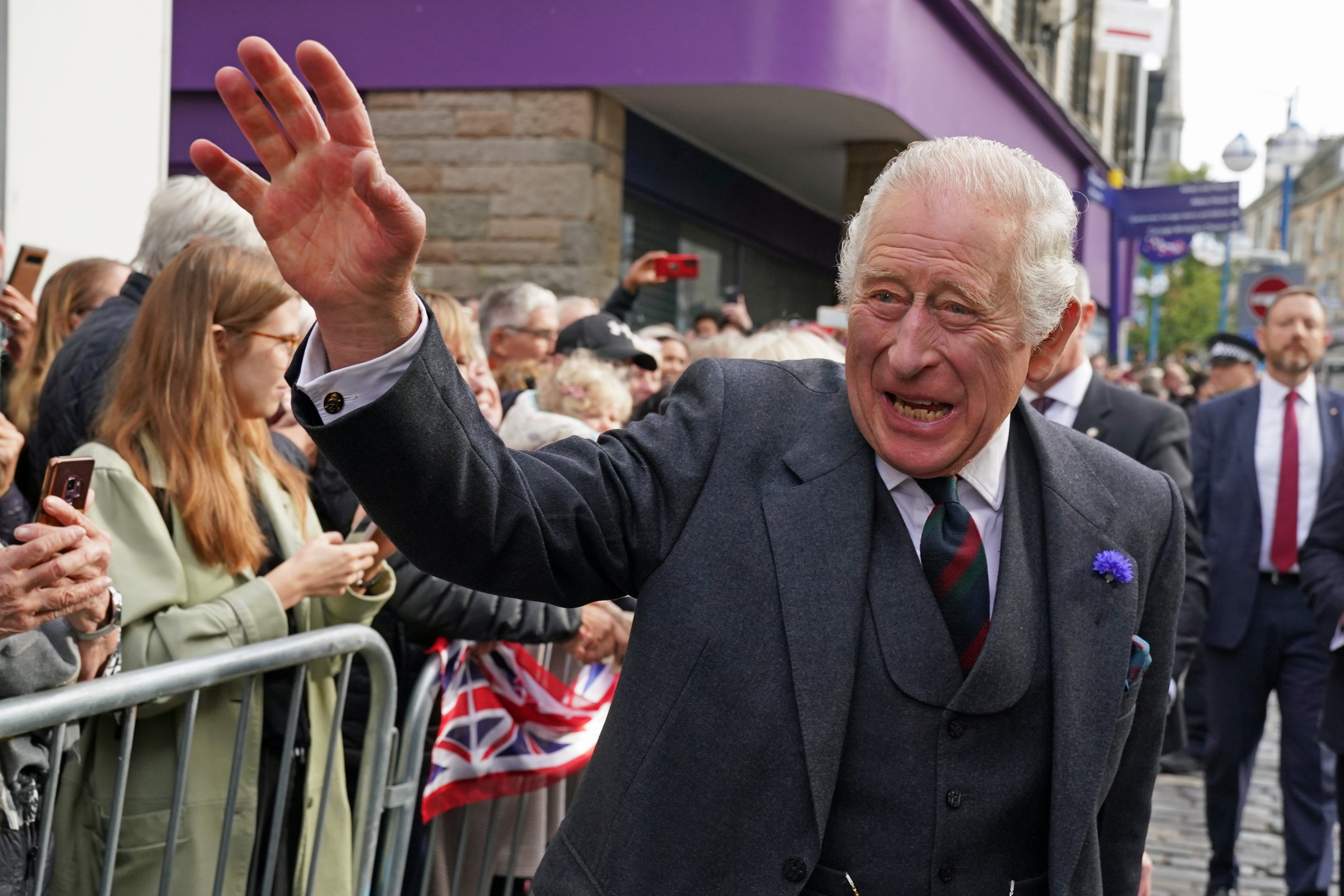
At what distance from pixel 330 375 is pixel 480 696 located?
88.3 inches

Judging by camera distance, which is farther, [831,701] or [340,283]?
[831,701]

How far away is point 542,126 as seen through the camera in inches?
392

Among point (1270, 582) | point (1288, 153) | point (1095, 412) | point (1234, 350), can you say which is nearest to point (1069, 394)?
point (1095, 412)

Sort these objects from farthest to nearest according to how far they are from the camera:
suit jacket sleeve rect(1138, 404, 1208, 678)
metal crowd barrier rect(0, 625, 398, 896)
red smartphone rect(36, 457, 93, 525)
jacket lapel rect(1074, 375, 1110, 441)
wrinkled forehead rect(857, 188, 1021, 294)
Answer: jacket lapel rect(1074, 375, 1110, 441)
suit jacket sleeve rect(1138, 404, 1208, 678)
metal crowd barrier rect(0, 625, 398, 896)
red smartphone rect(36, 457, 93, 525)
wrinkled forehead rect(857, 188, 1021, 294)

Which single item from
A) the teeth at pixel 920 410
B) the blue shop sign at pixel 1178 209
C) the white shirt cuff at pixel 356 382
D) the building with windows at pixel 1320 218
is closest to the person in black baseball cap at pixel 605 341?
the teeth at pixel 920 410

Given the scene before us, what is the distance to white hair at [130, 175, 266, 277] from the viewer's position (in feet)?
12.8

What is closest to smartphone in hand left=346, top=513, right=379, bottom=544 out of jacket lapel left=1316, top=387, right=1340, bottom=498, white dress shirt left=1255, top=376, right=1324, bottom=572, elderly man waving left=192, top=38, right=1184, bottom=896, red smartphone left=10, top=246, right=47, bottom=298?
elderly man waving left=192, top=38, right=1184, bottom=896

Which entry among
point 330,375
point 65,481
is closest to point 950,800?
point 330,375

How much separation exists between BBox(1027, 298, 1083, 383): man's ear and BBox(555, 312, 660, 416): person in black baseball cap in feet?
10.8

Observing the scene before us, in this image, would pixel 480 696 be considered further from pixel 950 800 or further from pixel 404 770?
pixel 950 800

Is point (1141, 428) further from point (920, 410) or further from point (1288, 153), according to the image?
point (1288, 153)

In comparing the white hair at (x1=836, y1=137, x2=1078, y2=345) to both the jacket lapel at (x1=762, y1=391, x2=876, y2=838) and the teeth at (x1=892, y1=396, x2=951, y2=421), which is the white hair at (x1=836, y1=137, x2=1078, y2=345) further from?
the jacket lapel at (x1=762, y1=391, x2=876, y2=838)

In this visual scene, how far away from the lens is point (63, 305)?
14.7 feet

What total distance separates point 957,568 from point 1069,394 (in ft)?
9.80
